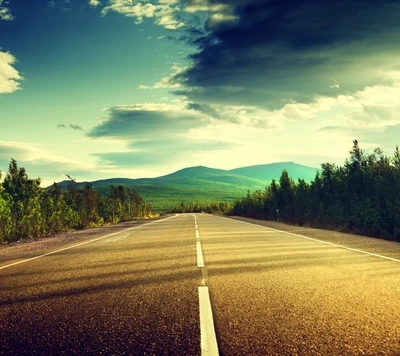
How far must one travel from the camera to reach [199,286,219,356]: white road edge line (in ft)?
9.34

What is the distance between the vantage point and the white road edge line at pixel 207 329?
9.34 feet

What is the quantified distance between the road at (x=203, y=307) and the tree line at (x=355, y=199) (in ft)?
Result: 27.4

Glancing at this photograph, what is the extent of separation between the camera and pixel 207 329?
10.9 feet

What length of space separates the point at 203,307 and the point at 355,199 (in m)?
16.3

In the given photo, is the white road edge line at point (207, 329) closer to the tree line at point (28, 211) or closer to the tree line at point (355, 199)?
the tree line at point (355, 199)

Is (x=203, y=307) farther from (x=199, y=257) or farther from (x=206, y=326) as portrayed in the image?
(x=199, y=257)

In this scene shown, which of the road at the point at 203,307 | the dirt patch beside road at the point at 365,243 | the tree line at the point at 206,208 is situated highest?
the road at the point at 203,307

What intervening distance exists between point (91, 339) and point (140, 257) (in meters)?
4.90

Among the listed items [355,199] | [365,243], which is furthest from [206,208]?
[365,243]

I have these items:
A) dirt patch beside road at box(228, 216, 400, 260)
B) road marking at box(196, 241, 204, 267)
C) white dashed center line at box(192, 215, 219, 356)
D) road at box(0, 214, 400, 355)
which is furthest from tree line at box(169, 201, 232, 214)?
white dashed center line at box(192, 215, 219, 356)

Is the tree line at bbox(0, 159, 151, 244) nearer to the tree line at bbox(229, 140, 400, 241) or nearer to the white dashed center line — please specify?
the white dashed center line

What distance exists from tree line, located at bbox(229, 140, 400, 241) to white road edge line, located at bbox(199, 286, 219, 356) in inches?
447

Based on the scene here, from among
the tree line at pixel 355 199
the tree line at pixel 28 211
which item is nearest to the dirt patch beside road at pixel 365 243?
the tree line at pixel 355 199

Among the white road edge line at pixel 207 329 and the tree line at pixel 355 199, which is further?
the tree line at pixel 355 199
